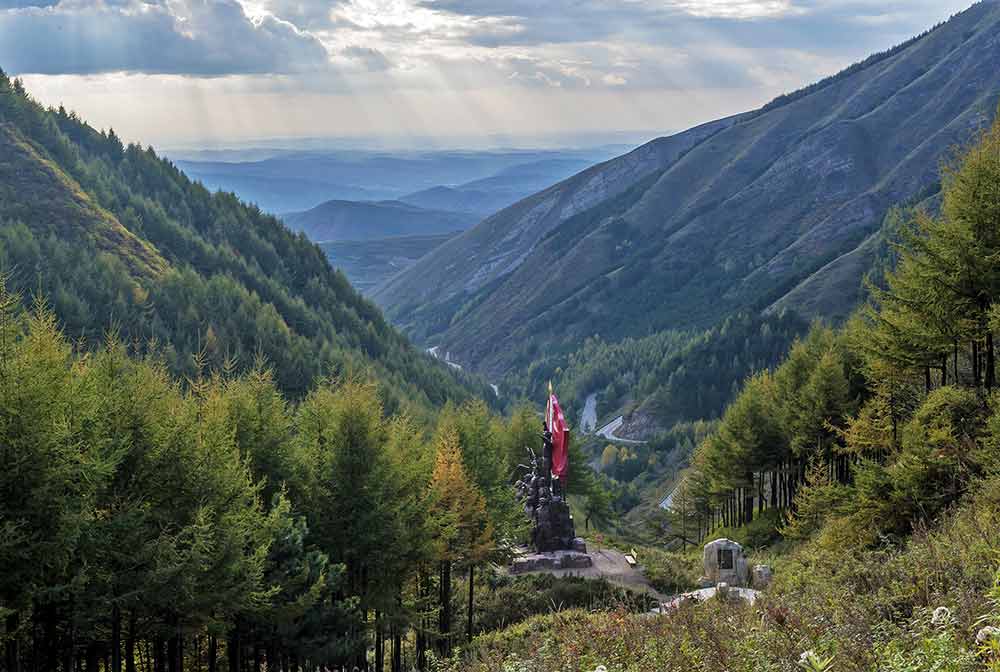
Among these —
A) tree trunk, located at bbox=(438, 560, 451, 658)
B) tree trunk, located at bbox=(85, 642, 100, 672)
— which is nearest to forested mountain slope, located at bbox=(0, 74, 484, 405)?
tree trunk, located at bbox=(438, 560, 451, 658)

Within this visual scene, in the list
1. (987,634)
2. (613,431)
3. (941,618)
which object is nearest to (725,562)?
(941,618)

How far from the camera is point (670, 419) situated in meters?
182

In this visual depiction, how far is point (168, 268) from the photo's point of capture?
345 ft

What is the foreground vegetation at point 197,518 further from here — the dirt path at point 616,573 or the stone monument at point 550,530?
the stone monument at point 550,530

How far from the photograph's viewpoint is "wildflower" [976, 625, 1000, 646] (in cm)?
721

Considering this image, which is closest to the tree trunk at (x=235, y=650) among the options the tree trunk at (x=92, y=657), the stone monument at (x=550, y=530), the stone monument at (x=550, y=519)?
the tree trunk at (x=92, y=657)

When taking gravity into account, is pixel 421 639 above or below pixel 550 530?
above

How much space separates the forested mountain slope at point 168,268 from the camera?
86.4 metres

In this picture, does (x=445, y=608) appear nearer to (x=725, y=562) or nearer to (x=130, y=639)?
(x=725, y=562)

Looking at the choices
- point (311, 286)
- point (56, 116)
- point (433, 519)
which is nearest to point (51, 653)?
point (433, 519)

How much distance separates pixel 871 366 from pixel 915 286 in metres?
6.49

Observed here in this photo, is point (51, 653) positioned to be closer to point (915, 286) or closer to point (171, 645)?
point (171, 645)

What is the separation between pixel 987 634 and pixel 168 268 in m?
107

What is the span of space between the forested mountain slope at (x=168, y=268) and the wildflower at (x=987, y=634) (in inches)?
2019
